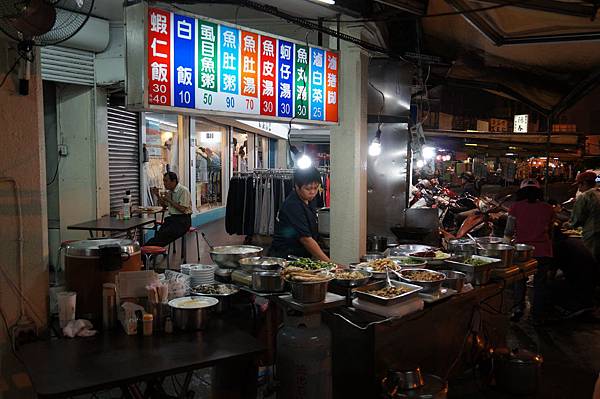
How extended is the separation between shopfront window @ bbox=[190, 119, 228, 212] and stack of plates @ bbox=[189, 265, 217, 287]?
10052 mm

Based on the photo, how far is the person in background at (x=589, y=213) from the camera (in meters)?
8.02

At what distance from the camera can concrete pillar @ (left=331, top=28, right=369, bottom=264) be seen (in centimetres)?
686

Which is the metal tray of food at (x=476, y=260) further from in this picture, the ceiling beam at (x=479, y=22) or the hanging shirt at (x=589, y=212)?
the hanging shirt at (x=589, y=212)

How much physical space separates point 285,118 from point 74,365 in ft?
11.6

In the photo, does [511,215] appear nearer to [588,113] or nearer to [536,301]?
[536,301]

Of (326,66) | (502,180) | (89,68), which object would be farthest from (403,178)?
(502,180)

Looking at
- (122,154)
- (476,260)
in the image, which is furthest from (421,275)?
(122,154)

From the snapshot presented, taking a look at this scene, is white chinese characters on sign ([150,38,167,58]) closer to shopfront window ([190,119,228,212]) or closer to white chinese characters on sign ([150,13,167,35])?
white chinese characters on sign ([150,13,167,35])

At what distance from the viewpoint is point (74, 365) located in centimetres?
279

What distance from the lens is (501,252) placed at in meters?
5.66

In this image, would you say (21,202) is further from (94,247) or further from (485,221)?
(485,221)

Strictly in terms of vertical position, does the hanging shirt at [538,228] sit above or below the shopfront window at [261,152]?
below

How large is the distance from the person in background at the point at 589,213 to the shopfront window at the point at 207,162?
33.6 feet

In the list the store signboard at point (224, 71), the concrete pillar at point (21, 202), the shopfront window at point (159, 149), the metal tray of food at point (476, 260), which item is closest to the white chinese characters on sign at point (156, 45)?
the store signboard at point (224, 71)
